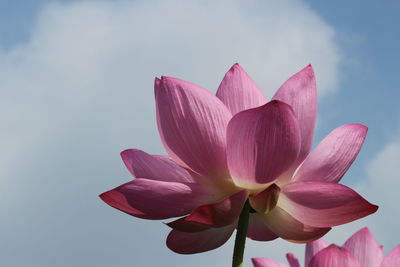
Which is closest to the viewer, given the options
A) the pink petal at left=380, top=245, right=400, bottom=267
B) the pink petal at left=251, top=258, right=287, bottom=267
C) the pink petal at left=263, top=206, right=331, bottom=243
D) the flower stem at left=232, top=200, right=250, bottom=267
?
the flower stem at left=232, top=200, right=250, bottom=267

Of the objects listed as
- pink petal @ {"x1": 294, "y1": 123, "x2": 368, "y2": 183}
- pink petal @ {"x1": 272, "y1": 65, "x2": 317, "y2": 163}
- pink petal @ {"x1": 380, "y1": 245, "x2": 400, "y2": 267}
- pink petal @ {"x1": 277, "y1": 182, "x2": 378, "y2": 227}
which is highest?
pink petal @ {"x1": 272, "y1": 65, "x2": 317, "y2": 163}

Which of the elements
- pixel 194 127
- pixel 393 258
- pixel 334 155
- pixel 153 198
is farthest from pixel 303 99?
pixel 393 258

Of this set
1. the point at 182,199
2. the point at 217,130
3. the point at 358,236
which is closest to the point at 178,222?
the point at 182,199

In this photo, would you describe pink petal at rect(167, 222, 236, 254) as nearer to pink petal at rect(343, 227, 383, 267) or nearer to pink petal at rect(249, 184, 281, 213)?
pink petal at rect(249, 184, 281, 213)

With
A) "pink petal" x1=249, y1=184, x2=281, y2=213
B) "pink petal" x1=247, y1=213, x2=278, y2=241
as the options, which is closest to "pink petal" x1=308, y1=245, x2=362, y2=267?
"pink petal" x1=247, y1=213, x2=278, y2=241

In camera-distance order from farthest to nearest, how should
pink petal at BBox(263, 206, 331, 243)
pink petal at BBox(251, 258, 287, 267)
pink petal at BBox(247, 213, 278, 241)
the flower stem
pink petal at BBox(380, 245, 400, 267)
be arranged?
1. pink petal at BBox(251, 258, 287, 267)
2. pink petal at BBox(380, 245, 400, 267)
3. pink petal at BBox(247, 213, 278, 241)
4. pink petal at BBox(263, 206, 331, 243)
5. the flower stem

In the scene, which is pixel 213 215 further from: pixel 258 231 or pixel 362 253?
pixel 362 253

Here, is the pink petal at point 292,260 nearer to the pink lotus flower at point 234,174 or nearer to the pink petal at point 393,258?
the pink petal at point 393,258
